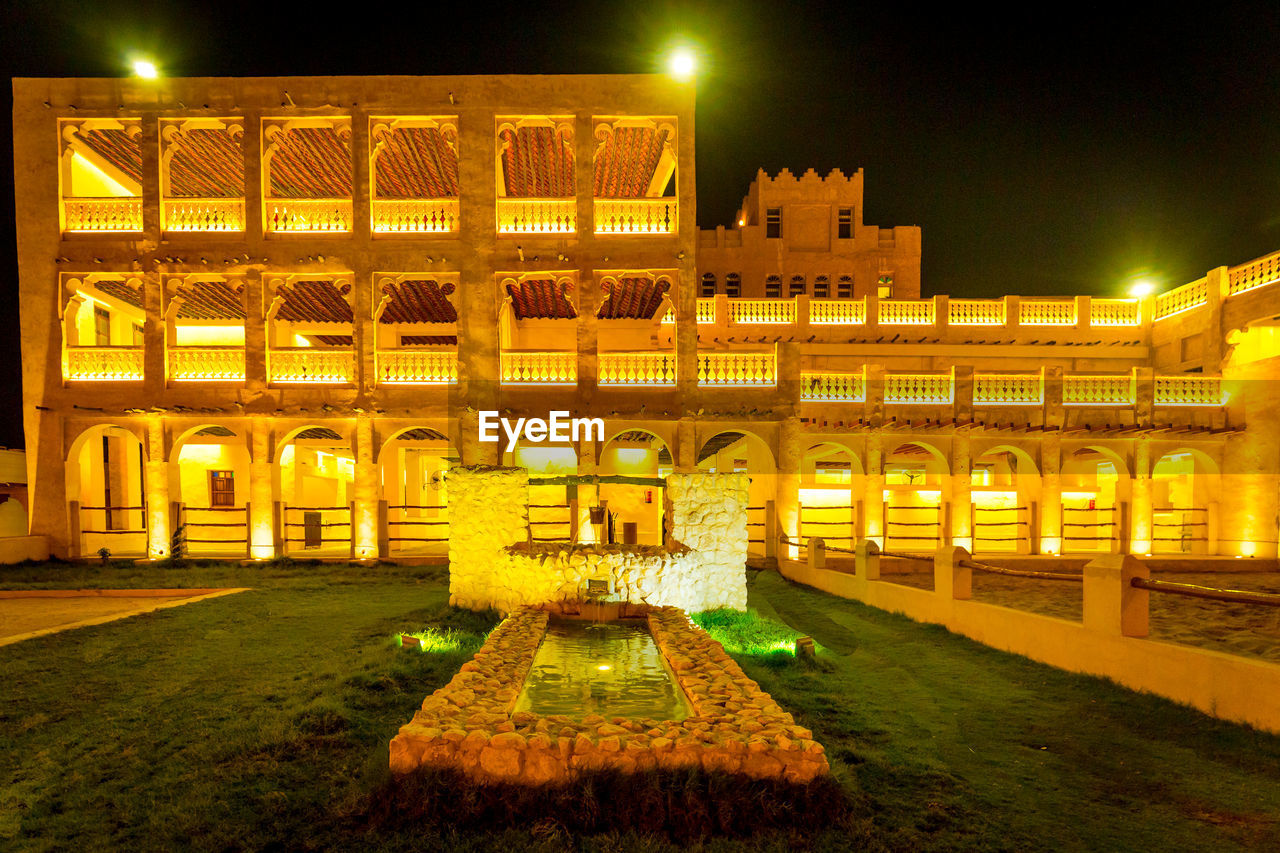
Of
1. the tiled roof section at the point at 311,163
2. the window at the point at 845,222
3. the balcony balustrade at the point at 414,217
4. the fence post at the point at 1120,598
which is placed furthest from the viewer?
the window at the point at 845,222

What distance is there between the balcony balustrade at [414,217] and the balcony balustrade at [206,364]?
5.39m

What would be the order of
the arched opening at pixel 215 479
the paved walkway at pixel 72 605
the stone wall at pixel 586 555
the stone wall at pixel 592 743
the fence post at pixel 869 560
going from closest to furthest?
the stone wall at pixel 592 743 < the paved walkway at pixel 72 605 < the stone wall at pixel 586 555 < the fence post at pixel 869 560 < the arched opening at pixel 215 479

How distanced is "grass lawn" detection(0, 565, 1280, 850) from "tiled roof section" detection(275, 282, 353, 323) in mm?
12321

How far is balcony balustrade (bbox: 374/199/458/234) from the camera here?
17219 mm

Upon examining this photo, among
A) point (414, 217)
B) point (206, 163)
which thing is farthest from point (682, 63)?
point (206, 163)

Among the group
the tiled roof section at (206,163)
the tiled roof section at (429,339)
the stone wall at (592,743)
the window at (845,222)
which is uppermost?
the window at (845,222)

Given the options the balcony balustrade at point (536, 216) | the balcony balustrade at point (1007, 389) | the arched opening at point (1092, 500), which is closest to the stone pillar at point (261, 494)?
the balcony balustrade at point (536, 216)

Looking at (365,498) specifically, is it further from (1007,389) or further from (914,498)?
(1007,389)

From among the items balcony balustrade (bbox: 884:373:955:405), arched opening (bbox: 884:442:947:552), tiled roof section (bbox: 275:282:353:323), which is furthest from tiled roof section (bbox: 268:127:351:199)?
arched opening (bbox: 884:442:947:552)

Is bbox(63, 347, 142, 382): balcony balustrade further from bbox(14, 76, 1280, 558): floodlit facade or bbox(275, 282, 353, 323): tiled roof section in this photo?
bbox(275, 282, 353, 323): tiled roof section

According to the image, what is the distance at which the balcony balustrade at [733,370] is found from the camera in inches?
683

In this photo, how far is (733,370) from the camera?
686 inches

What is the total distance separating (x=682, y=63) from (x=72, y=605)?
1852cm

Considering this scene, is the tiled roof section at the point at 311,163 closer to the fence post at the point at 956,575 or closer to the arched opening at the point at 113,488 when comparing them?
the arched opening at the point at 113,488
